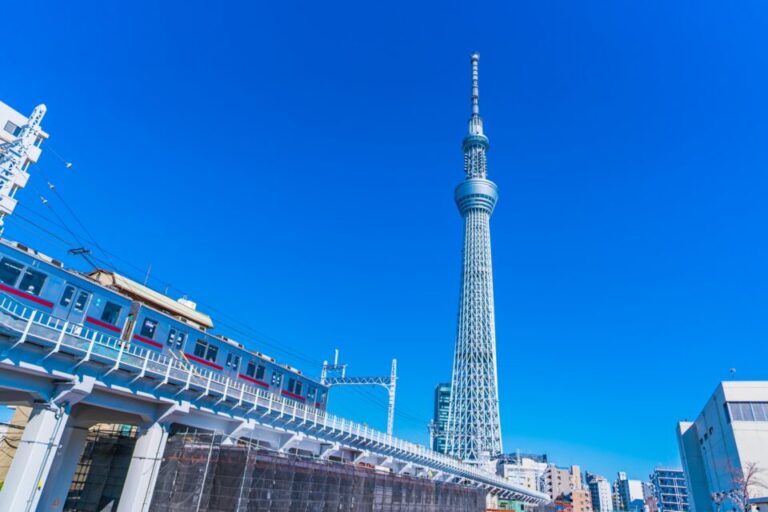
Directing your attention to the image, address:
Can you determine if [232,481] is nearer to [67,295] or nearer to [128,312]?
[128,312]

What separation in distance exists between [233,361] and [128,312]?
8.84m

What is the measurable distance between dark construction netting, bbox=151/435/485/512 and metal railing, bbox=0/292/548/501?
319 cm

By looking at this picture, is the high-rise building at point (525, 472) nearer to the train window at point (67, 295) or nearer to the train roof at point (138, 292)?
the train roof at point (138, 292)

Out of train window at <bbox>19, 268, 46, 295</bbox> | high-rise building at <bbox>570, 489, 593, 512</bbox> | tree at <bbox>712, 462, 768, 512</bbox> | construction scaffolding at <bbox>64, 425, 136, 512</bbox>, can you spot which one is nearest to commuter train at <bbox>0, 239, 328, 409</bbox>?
train window at <bbox>19, 268, 46, 295</bbox>

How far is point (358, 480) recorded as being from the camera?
1169 inches

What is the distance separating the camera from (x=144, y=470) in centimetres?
2439

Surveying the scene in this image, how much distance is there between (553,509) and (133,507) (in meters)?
82.4

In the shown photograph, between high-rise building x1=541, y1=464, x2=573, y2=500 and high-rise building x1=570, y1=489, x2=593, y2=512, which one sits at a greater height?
high-rise building x1=541, y1=464, x2=573, y2=500

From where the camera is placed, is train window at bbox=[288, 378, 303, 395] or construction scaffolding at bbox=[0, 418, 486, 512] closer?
construction scaffolding at bbox=[0, 418, 486, 512]

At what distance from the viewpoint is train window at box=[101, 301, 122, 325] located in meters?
25.6

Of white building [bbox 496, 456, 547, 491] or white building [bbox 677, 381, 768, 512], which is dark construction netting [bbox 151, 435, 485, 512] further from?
white building [bbox 496, 456, 547, 491]

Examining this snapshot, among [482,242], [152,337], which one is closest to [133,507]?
[152,337]

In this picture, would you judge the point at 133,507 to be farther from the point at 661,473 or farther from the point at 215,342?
the point at 661,473

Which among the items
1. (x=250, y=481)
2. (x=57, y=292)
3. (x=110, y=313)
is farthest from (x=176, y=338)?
(x=250, y=481)
